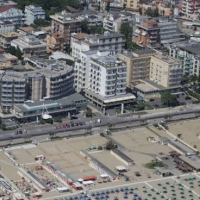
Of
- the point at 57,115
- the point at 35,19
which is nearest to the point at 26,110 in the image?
the point at 57,115

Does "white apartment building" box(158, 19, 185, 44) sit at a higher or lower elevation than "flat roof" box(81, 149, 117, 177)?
higher

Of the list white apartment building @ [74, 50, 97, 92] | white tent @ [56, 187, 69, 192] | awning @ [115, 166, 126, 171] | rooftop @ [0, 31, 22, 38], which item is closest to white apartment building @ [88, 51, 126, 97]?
white apartment building @ [74, 50, 97, 92]

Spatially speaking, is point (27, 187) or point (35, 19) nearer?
point (27, 187)

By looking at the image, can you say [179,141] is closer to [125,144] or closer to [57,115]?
[125,144]

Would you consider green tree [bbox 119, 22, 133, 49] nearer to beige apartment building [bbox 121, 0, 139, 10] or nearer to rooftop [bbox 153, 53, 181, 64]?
rooftop [bbox 153, 53, 181, 64]

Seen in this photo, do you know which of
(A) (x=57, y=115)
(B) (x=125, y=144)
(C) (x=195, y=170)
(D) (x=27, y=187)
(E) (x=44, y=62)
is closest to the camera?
(D) (x=27, y=187)

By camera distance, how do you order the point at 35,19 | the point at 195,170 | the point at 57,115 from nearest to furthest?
the point at 195,170 < the point at 57,115 < the point at 35,19
